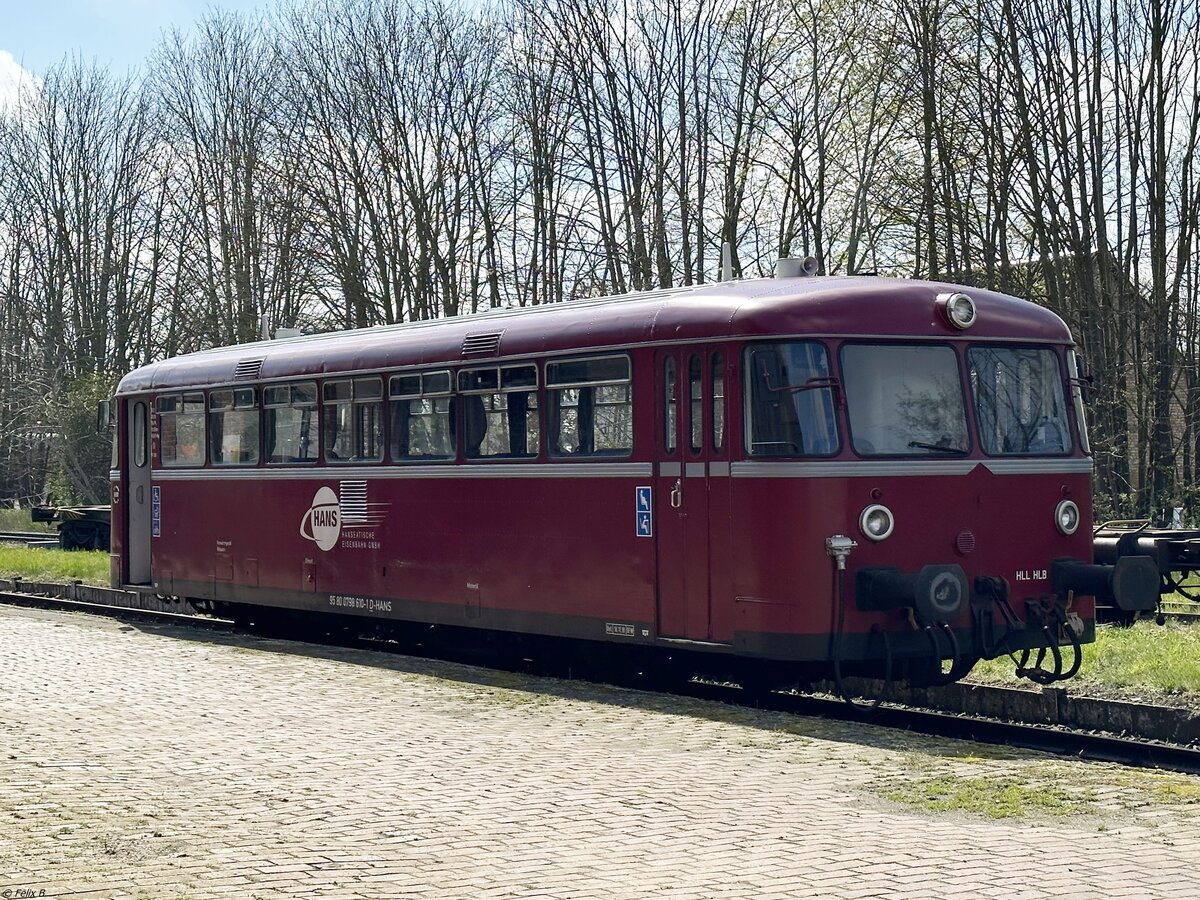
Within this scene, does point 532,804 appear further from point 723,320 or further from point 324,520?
point 324,520

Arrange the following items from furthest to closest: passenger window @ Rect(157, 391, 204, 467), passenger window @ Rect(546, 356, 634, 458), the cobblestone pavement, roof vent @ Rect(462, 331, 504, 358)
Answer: passenger window @ Rect(157, 391, 204, 467), roof vent @ Rect(462, 331, 504, 358), passenger window @ Rect(546, 356, 634, 458), the cobblestone pavement

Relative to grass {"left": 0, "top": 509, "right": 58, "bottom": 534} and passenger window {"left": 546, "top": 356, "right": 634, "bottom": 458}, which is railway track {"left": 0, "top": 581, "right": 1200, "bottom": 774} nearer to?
passenger window {"left": 546, "top": 356, "right": 634, "bottom": 458}

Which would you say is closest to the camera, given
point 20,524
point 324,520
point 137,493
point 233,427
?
point 324,520

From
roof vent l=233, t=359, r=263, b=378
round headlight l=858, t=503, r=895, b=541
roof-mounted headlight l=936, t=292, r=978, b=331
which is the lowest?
round headlight l=858, t=503, r=895, b=541

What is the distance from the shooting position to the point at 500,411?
1367 centimetres

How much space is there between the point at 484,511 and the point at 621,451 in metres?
1.91

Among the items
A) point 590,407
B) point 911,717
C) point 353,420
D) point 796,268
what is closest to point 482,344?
point 590,407

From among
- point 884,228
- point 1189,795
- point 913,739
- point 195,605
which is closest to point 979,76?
point 884,228

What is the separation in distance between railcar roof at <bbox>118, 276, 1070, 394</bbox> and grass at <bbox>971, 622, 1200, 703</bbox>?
7.76 feet

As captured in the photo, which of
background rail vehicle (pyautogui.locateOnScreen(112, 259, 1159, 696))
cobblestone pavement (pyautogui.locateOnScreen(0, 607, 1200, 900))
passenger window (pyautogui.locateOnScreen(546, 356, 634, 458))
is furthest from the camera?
passenger window (pyautogui.locateOnScreen(546, 356, 634, 458))

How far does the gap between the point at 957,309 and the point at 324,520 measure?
6.80 m

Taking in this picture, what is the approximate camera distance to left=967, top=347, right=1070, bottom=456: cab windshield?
11883mm

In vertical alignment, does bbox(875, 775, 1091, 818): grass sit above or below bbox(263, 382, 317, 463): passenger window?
below

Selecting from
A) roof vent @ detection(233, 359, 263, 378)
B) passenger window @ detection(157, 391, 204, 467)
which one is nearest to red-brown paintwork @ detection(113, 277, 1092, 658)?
roof vent @ detection(233, 359, 263, 378)
